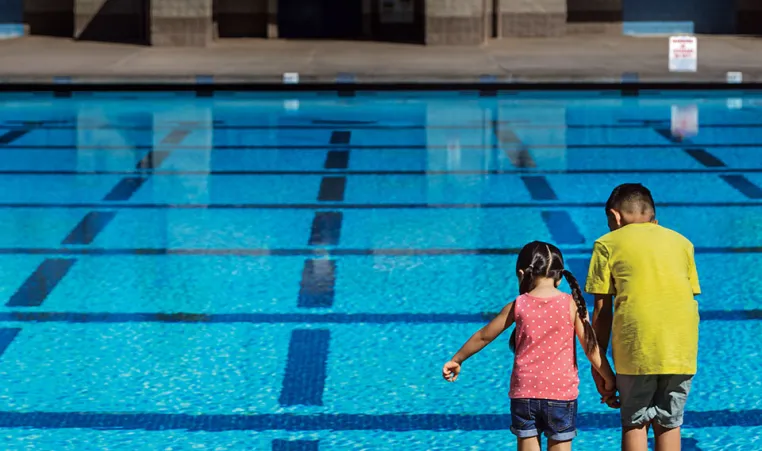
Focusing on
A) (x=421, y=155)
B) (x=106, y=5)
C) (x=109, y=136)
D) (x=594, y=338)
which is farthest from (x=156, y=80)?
(x=594, y=338)

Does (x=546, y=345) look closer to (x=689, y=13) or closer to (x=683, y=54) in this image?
(x=683, y=54)

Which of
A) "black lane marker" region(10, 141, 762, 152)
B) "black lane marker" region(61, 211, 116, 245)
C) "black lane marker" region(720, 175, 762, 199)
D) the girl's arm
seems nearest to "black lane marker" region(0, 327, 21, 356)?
"black lane marker" region(61, 211, 116, 245)

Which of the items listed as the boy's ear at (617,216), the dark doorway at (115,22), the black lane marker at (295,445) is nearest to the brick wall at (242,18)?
the dark doorway at (115,22)

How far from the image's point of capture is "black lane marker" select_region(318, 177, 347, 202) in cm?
1075

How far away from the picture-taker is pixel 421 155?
1306 centimetres

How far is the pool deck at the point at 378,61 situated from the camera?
1839cm

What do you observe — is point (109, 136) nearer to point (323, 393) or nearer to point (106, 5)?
point (323, 393)

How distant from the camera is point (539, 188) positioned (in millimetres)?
11125

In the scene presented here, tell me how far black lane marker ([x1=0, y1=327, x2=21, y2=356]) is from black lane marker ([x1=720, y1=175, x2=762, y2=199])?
6353 mm

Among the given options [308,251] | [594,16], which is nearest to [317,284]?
[308,251]

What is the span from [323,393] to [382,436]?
0.60m

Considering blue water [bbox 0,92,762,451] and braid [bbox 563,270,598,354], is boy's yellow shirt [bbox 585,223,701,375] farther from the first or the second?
blue water [bbox 0,92,762,451]

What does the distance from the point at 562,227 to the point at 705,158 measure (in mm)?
3751

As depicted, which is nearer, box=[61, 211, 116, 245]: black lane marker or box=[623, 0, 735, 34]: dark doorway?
box=[61, 211, 116, 245]: black lane marker
